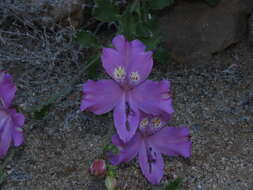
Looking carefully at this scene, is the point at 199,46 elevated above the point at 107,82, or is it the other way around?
the point at 107,82

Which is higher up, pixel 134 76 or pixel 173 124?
pixel 134 76

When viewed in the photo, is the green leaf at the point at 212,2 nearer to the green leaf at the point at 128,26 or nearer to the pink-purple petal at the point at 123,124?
the green leaf at the point at 128,26

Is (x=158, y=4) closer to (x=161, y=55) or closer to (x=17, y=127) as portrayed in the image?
(x=161, y=55)

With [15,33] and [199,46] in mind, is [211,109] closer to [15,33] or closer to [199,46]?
[199,46]

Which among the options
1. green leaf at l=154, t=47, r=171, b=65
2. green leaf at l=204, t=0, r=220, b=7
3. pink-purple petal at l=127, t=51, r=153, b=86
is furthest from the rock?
pink-purple petal at l=127, t=51, r=153, b=86

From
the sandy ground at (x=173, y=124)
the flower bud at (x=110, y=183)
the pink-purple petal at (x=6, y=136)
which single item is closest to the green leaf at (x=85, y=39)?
the sandy ground at (x=173, y=124)

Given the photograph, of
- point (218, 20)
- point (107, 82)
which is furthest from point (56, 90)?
point (218, 20)

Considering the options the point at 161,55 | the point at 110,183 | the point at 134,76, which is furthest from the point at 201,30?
the point at 110,183
